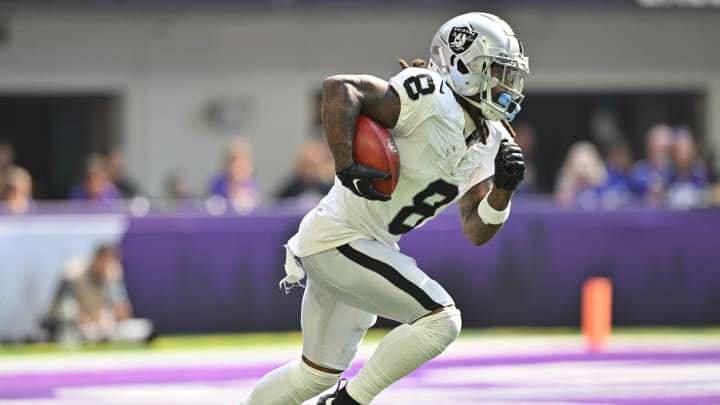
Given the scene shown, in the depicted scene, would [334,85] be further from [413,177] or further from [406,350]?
[406,350]

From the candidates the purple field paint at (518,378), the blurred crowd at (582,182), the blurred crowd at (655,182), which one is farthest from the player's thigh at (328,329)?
the blurred crowd at (655,182)

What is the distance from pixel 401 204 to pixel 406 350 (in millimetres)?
609

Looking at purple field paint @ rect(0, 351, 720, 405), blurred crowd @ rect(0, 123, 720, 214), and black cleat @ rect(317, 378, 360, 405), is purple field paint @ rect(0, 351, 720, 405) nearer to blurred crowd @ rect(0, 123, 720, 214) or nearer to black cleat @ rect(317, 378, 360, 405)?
black cleat @ rect(317, 378, 360, 405)

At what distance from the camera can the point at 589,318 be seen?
408 inches

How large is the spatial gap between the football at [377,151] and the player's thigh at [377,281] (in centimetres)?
31

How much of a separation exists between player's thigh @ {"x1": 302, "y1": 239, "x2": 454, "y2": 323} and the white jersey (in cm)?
6

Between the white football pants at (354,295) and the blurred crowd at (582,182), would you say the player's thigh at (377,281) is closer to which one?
the white football pants at (354,295)

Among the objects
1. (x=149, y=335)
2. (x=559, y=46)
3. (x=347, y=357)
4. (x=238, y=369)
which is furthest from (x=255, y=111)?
(x=347, y=357)

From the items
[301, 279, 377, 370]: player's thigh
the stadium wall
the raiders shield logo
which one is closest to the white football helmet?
the raiders shield logo

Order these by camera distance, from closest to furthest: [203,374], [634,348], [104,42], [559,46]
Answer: [203,374] < [634,348] < [104,42] < [559,46]

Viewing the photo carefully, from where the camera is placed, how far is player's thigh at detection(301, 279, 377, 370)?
570 centimetres

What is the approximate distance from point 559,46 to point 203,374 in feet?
31.0

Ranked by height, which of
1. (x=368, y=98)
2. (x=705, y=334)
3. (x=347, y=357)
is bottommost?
(x=705, y=334)

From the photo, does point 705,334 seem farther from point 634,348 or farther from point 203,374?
point 203,374
